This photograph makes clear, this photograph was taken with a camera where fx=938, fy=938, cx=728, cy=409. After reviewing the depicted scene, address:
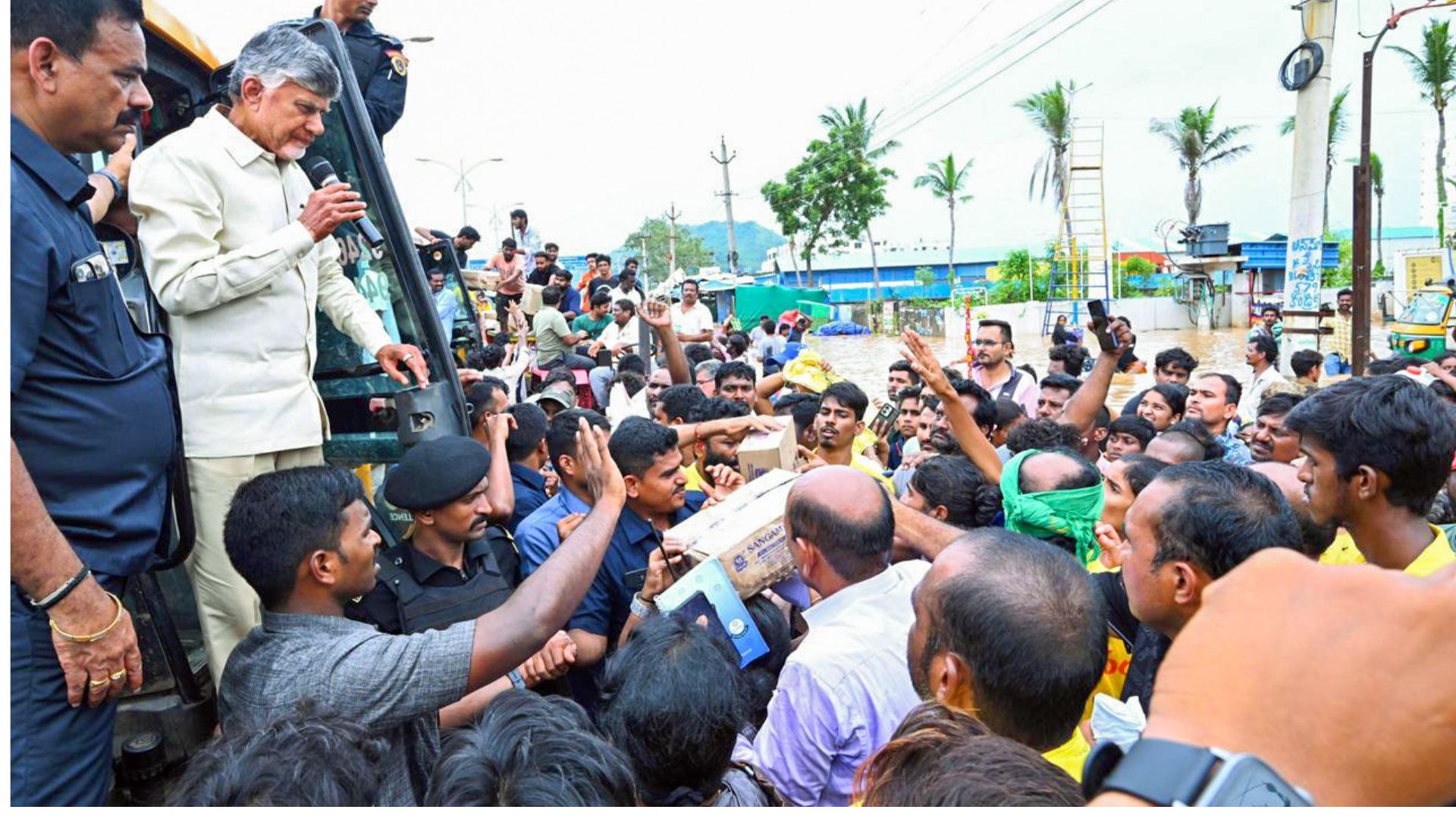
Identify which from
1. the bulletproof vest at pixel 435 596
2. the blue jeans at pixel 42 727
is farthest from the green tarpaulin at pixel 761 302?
the blue jeans at pixel 42 727

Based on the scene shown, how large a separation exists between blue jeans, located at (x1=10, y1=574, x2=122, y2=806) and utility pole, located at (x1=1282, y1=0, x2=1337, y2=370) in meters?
11.7

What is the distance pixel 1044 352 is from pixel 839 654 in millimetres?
24411

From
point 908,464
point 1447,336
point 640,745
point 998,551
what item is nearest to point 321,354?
point 640,745

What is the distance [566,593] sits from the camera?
196 centimetres

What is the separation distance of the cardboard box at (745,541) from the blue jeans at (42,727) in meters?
1.40

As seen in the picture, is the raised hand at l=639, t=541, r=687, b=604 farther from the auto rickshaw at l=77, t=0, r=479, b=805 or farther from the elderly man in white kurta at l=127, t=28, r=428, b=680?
the elderly man in white kurta at l=127, t=28, r=428, b=680

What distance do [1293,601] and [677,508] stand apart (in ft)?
8.86

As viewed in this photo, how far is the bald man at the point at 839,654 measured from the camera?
6.65ft

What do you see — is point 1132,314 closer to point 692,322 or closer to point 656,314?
point 692,322

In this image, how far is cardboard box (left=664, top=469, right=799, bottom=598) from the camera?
2.58 m

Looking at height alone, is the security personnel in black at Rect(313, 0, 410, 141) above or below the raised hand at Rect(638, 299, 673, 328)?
above

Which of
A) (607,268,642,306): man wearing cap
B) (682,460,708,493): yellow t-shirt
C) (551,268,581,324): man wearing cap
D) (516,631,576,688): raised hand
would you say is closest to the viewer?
(516,631,576,688): raised hand

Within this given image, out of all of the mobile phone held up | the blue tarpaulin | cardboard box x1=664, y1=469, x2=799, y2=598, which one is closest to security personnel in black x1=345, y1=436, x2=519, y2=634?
cardboard box x1=664, y1=469, x2=799, y2=598

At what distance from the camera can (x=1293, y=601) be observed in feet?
2.70
